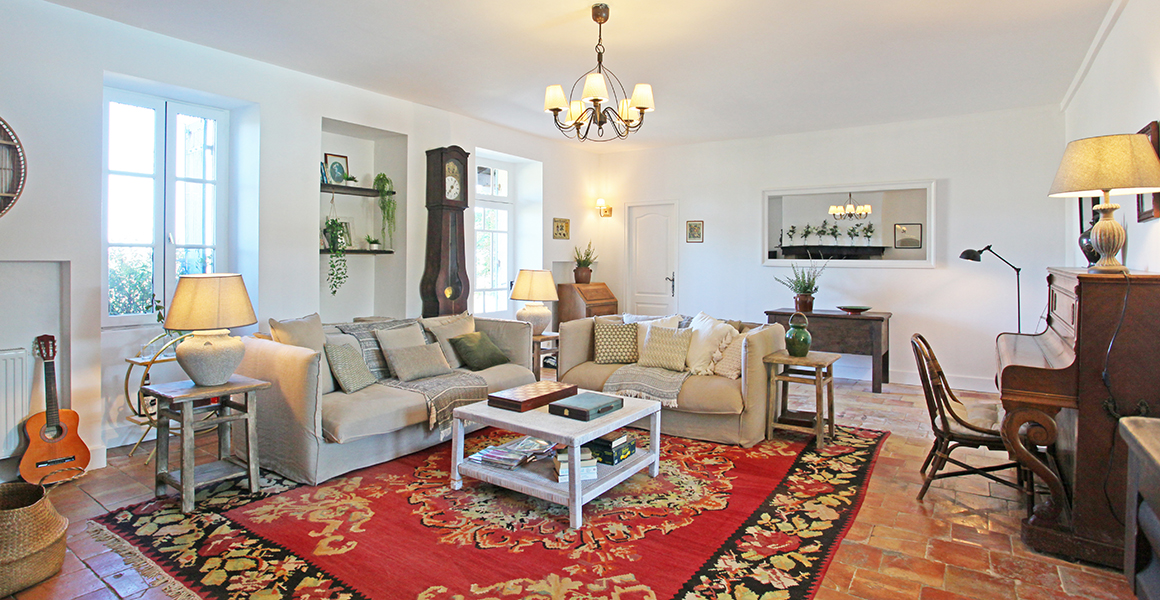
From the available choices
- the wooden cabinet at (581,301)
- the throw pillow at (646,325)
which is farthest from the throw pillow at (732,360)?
the wooden cabinet at (581,301)

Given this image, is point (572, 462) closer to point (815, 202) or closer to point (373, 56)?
point (373, 56)

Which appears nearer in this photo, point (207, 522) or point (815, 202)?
point (207, 522)

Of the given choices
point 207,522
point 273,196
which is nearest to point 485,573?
point 207,522

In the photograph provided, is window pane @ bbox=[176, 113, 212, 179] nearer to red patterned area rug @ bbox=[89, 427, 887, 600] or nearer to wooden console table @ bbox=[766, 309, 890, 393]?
red patterned area rug @ bbox=[89, 427, 887, 600]

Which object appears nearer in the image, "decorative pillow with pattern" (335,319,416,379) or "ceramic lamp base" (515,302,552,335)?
"decorative pillow with pattern" (335,319,416,379)

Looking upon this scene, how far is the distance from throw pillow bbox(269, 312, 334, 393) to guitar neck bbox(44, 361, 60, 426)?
1.09m

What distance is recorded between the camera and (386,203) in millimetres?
5488

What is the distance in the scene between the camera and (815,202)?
6.61 meters

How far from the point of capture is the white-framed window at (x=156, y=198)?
4008mm

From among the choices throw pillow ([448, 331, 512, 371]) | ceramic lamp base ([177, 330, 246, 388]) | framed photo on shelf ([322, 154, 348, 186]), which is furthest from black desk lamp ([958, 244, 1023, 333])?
ceramic lamp base ([177, 330, 246, 388])

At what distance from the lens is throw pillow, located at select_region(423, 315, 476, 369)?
438cm

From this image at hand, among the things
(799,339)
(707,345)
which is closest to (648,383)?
(707,345)

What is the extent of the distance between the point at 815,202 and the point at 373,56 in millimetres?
4679

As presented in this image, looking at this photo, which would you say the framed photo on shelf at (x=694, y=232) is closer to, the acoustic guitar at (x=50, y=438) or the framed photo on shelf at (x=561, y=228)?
the framed photo on shelf at (x=561, y=228)
